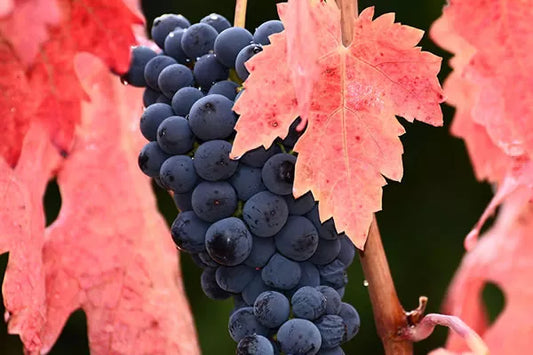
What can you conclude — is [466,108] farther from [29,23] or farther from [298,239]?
[29,23]

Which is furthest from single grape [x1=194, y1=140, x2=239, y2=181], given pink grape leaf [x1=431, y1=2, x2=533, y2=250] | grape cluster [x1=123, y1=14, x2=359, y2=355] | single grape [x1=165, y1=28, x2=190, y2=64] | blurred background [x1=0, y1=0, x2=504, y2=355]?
blurred background [x1=0, y1=0, x2=504, y2=355]

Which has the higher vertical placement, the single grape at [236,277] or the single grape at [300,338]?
the single grape at [300,338]

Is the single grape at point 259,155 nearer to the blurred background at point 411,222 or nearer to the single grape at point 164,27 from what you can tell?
the single grape at point 164,27

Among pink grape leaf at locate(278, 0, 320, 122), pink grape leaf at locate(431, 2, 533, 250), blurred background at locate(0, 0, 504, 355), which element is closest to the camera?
pink grape leaf at locate(278, 0, 320, 122)

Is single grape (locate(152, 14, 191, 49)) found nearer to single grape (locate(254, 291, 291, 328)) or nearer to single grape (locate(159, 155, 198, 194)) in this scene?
single grape (locate(159, 155, 198, 194))

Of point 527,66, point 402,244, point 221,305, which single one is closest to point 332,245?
point 527,66

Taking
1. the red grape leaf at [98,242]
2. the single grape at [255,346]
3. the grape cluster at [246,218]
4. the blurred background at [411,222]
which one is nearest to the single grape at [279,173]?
the grape cluster at [246,218]
